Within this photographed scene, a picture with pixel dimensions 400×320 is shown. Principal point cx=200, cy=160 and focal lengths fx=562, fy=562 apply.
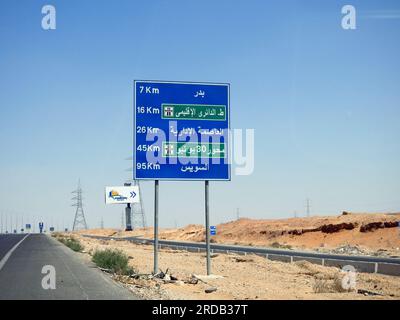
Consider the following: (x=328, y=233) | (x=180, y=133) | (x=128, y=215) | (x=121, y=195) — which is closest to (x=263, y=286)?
(x=180, y=133)

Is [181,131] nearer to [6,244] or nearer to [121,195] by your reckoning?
[6,244]

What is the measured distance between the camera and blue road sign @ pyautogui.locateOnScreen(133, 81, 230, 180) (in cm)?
2092

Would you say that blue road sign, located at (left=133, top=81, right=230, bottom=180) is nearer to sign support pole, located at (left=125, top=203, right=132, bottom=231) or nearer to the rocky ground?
the rocky ground

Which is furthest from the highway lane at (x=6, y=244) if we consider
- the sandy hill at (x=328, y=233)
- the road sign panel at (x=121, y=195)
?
the road sign panel at (x=121, y=195)

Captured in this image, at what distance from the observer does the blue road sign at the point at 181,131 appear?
20.9 metres

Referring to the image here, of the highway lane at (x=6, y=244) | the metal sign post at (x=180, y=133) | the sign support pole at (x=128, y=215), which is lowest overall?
the sign support pole at (x=128, y=215)

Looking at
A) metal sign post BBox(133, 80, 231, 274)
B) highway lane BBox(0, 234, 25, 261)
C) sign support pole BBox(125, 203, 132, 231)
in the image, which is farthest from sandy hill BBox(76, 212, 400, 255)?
metal sign post BBox(133, 80, 231, 274)

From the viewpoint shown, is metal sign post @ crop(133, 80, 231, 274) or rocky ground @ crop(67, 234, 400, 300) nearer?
rocky ground @ crop(67, 234, 400, 300)

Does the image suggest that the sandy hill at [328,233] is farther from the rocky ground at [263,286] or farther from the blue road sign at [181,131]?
the blue road sign at [181,131]
